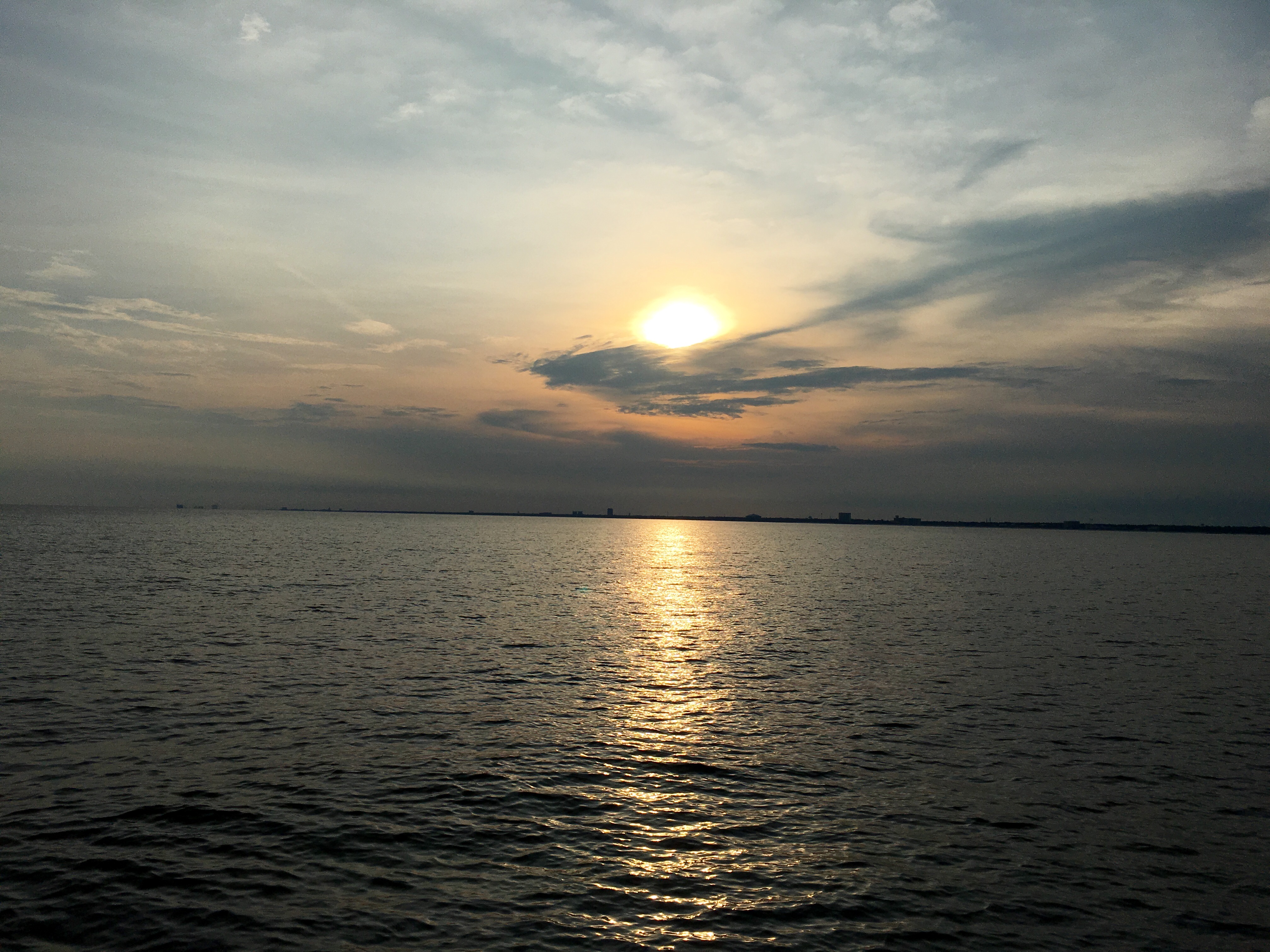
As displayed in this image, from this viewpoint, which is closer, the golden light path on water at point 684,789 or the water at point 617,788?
the water at point 617,788

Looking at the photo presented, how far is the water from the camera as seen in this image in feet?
55.0

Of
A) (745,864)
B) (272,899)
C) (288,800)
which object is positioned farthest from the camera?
(288,800)

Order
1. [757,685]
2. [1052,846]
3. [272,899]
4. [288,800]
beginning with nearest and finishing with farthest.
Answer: [272,899]
[1052,846]
[288,800]
[757,685]

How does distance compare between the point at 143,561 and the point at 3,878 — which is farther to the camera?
the point at 143,561

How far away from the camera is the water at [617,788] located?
16.8 meters

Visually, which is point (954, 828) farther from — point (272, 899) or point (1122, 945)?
point (272, 899)

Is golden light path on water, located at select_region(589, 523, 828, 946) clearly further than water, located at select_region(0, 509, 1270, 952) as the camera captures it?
Yes

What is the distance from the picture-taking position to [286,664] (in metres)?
42.5

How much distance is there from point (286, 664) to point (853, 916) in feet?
117

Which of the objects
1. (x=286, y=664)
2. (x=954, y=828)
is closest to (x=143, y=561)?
(x=286, y=664)

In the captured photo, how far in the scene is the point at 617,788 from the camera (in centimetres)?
2502

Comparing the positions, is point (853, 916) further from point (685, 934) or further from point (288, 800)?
point (288, 800)

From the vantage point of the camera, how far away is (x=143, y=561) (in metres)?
111

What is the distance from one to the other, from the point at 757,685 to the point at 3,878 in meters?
32.6
